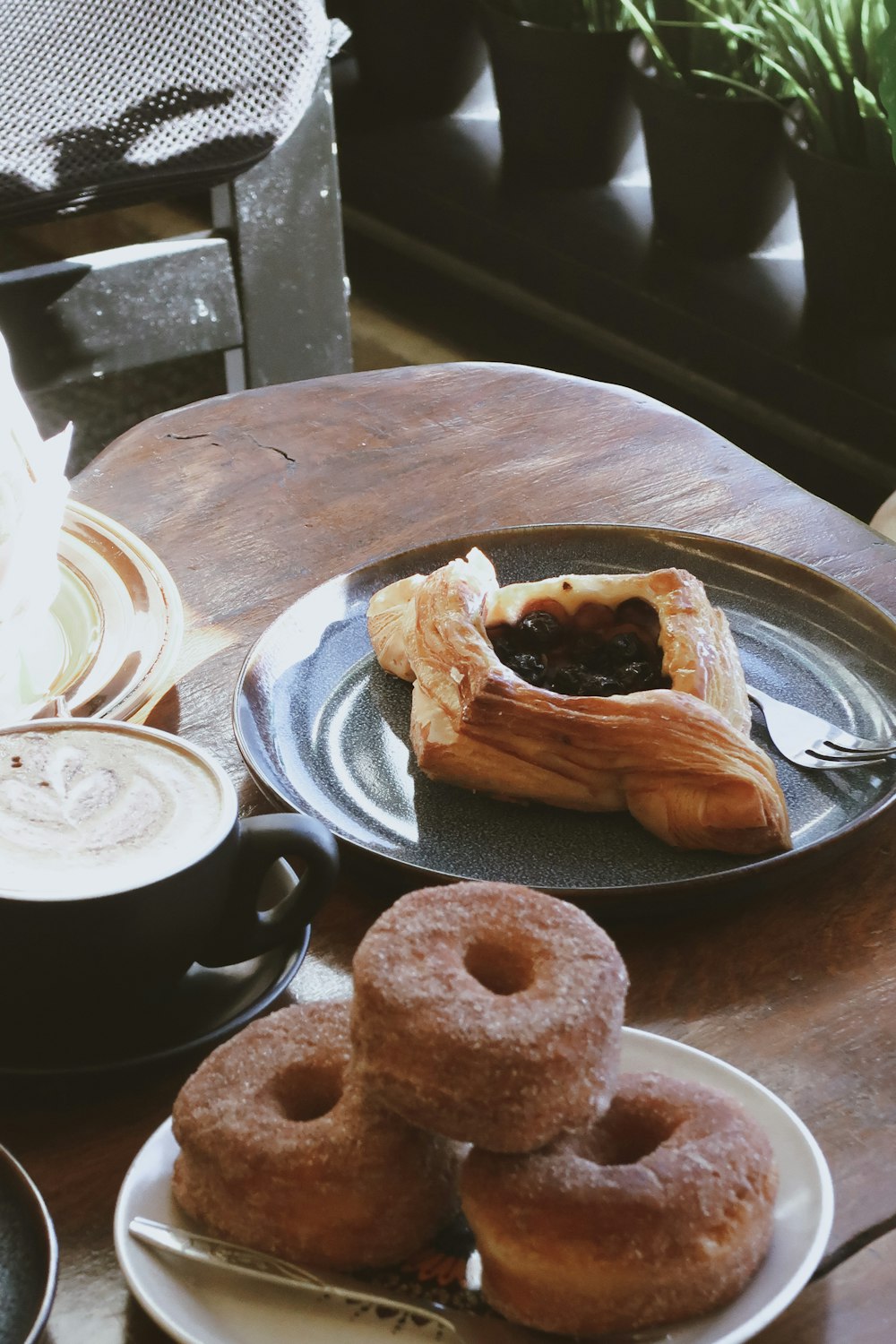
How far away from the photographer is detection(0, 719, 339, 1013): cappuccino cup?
0.50 metres

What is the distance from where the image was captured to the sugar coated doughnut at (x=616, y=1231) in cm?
42

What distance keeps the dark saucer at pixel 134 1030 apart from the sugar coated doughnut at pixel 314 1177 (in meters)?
0.08

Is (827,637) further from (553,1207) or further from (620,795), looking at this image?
(553,1207)

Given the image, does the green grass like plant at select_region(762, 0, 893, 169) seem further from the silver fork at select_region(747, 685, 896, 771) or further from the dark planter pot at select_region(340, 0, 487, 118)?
the silver fork at select_region(747, 685, 896, 771)

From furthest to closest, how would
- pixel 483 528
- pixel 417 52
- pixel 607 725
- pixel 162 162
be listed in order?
1. pixel 417 52
2. pixel 162 162
3. pixel 483 528
4. pixel 607 725

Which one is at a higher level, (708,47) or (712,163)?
(708,47)

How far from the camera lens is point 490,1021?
0.43 m

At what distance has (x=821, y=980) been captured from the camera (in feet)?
2.01

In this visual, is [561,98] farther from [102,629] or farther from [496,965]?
[496,965]

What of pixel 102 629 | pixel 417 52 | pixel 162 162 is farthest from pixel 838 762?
pixel 417 52

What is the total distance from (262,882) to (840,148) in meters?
1.72

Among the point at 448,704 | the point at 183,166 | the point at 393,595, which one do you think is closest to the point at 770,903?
the point at 448,704

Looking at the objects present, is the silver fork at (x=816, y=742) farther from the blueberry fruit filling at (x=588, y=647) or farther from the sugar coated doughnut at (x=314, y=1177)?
the sugar coated doughnut at (x=314, y=1177)

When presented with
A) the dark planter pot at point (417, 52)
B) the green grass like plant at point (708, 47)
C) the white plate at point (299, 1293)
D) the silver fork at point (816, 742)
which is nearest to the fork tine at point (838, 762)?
the silver fork at point (816, 742)
